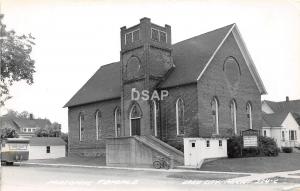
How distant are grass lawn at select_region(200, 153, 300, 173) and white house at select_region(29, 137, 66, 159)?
38.6 meters

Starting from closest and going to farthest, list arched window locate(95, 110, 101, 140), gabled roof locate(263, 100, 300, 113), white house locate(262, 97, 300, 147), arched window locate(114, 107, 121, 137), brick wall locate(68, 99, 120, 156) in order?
arched window locate(114, 107, 121, 137)
brick wall locate(68, 99, 120, 156)
arched window locate(95, 110, 101, 140)
white house locate(262, 97, 300, 147)
gabled roof locate(263, 100, 300, 113)

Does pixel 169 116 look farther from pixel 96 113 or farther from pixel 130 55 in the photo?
pixel 96 113

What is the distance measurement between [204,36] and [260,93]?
7961 millimetres

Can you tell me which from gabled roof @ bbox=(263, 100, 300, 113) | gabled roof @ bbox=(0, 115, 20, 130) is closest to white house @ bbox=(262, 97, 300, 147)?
gabled roof @ bbox=(263, 100, 300, 113)

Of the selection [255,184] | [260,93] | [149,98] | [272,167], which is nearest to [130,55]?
[149,98]

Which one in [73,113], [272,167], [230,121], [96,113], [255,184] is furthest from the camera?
[73,113]

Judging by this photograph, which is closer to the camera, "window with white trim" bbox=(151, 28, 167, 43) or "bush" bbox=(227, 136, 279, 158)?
"bush" bbox=(227, 136, 279, 158)

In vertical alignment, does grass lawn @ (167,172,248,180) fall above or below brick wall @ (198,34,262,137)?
below

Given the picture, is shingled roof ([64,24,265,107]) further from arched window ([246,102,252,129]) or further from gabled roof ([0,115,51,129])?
gabled roof ([0,115,51,129])

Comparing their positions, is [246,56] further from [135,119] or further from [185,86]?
[135,119]

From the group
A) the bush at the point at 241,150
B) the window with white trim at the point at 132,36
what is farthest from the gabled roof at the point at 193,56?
the bush at the point at 241,150

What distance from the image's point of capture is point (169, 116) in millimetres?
36719

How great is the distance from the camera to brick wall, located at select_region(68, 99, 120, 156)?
43.2 metres

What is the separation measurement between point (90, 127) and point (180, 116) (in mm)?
13290
